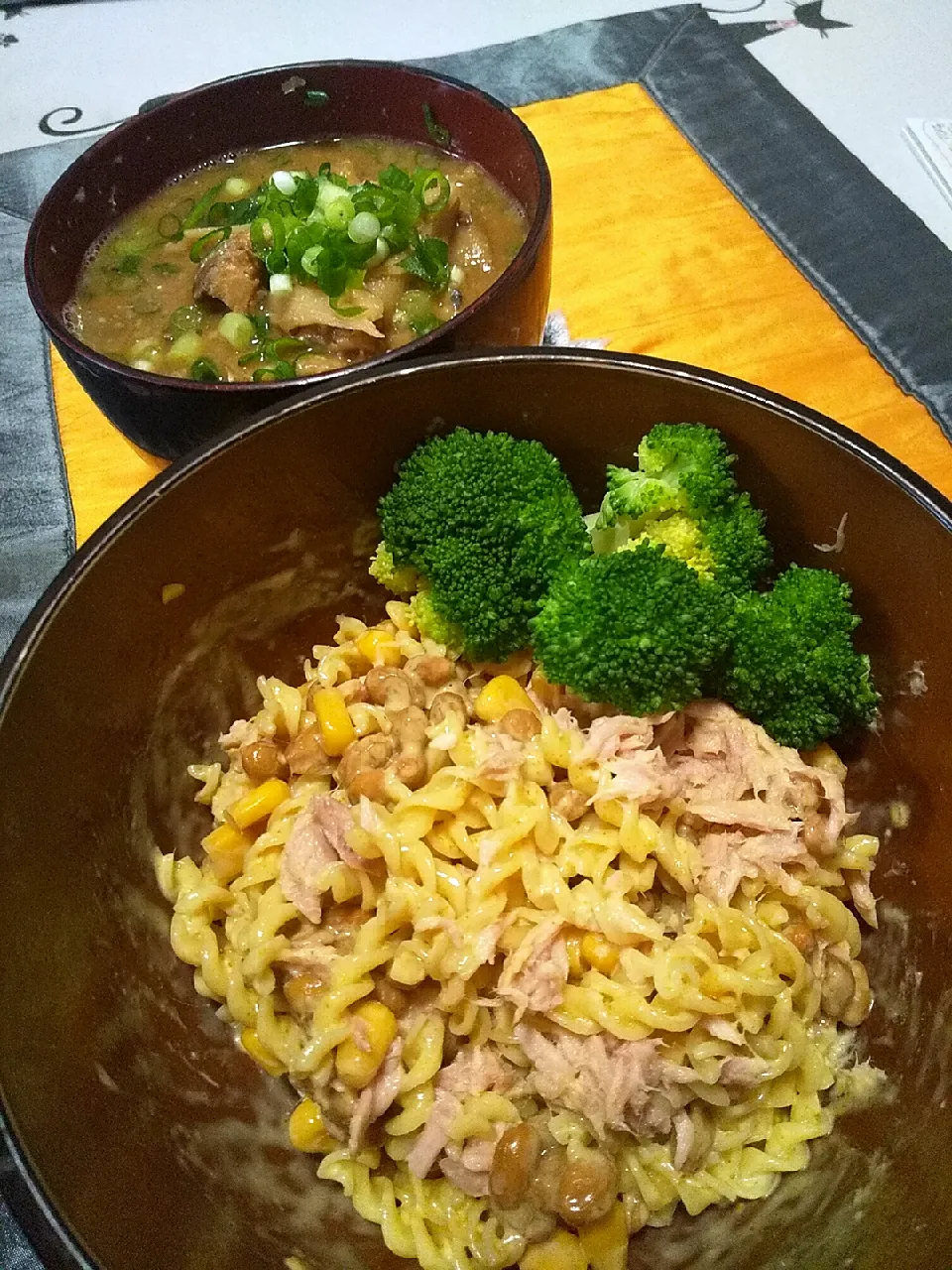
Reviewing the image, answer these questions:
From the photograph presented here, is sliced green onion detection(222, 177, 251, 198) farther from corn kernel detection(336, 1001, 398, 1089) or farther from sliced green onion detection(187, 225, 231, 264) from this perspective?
corn kernel detection(336, 1001, 398, 1089)

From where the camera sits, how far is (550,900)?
151 cm

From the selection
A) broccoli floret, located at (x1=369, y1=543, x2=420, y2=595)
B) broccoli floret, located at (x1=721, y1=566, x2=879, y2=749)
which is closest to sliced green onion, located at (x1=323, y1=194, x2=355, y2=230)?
broccoli floret, located at (x1=369, y1=543, x2=420, y2=595)

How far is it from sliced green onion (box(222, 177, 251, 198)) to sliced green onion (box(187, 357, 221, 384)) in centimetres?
63

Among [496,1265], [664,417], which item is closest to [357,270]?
[664,417]

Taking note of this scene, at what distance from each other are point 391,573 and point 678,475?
59 cm

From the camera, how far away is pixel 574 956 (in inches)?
58.9

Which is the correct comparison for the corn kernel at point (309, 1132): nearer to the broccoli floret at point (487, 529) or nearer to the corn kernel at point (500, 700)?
the corn kernel at point (500, 700)

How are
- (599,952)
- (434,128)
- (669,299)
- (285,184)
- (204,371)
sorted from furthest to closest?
(669,299) → (434,128) → (285,184) → (204,371) → (599,952)

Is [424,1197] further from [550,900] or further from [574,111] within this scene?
[574,111]

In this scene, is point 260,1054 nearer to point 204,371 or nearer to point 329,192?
point 204,371

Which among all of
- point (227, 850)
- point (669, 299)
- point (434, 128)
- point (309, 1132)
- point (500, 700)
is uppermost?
point (434, 128)

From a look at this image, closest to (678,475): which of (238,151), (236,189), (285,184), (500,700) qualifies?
(500,700)

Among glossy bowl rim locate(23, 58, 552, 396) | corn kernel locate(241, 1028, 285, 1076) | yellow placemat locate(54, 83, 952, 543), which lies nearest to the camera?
corn kernel locate(241, 1028, 285, 1076)

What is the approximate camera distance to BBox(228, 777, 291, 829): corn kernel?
5.60ft
